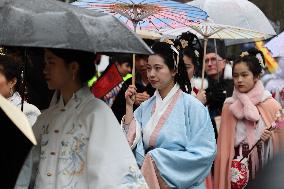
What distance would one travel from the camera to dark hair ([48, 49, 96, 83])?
4.43m

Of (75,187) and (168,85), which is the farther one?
(168,85)

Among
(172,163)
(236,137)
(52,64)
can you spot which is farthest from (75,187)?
(236,137)

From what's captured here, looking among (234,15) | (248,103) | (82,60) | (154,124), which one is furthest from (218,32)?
(82,60)

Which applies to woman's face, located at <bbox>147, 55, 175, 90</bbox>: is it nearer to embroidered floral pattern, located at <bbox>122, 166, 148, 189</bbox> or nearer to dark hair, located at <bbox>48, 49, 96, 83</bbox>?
dark hair, located at <bbox>48, 49, 96, 83</bbox>

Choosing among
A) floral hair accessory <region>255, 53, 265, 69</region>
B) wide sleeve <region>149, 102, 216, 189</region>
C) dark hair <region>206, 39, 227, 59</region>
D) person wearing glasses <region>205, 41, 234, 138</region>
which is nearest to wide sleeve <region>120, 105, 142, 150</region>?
wide sleeve <region>149, 102, 216, 189</region>

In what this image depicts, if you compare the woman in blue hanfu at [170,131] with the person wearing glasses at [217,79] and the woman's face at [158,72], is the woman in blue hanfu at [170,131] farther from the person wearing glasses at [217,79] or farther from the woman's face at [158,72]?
the person wearing glasses at [217,79]

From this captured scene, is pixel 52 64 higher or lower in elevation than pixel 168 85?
higher

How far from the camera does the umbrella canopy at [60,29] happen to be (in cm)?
398

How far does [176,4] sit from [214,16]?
221 cm

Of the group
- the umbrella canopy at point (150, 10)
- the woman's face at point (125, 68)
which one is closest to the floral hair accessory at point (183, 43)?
the umbrella canopy at point (150, 10)

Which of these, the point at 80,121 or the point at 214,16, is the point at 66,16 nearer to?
the point at 80,121

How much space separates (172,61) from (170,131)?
2.01ft

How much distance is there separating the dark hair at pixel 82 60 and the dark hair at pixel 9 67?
4.52ft

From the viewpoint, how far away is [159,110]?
20.3 feet
